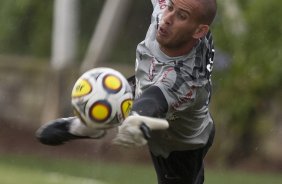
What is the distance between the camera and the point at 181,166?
327 inches

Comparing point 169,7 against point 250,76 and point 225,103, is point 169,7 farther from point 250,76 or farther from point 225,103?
→ point 225,103

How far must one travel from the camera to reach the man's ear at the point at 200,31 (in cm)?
752

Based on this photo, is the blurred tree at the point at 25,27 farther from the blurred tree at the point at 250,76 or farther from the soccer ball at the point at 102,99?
the soccer ball at the point at 102,99

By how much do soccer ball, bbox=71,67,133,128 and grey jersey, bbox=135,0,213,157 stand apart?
0.39 meters

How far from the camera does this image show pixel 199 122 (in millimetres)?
7977

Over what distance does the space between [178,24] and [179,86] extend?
0.52 metres

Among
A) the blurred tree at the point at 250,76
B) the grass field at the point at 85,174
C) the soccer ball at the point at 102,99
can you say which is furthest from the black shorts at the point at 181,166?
the blurred tree at the point at 250,76

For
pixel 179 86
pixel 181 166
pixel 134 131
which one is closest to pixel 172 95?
pixel 179 86

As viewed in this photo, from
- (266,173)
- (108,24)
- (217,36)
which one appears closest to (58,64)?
(108,24)

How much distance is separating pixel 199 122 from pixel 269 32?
981 centimetres

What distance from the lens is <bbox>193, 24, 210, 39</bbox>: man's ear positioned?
7518mm

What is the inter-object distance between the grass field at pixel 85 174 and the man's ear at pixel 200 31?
18.1 ft

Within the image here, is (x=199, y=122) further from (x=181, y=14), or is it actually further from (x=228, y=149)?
(x=228, y=149)

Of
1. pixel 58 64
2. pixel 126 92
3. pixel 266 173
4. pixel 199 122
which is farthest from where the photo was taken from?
pixel 58 64
